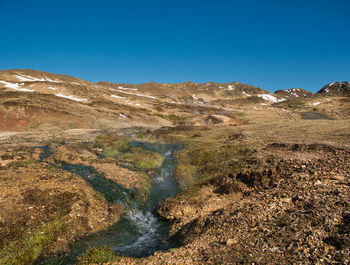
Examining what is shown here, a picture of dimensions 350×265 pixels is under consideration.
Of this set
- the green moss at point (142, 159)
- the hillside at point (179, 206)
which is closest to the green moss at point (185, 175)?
the hillside at point (179, 206)

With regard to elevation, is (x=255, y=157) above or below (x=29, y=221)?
above

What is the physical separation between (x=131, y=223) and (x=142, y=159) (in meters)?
12.4

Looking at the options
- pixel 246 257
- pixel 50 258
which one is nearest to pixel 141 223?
pixel 50 258

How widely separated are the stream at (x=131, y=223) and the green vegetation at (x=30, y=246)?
708 millimetres

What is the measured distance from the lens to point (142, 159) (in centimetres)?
2598

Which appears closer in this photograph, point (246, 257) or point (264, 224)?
point (246, 257)

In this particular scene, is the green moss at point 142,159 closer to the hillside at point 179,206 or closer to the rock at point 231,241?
the hillside at point 179,206

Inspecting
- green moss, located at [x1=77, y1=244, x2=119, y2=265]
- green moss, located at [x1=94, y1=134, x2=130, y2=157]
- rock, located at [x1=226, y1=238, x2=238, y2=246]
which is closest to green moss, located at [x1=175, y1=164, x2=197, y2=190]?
green moss, located at [x1=94, y1=134, x2=130, y2=157]

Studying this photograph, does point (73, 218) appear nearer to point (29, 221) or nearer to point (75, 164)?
point (29, 221)

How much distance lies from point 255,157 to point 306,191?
8.24 meters

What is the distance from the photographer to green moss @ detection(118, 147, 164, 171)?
2424 centimetres

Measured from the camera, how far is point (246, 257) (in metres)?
8.03

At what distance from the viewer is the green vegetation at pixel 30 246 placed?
9.47m

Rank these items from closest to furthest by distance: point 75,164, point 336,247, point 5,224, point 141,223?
1. point 336,247
2. point 5,224
3. point 141,223
4. point 75,164
